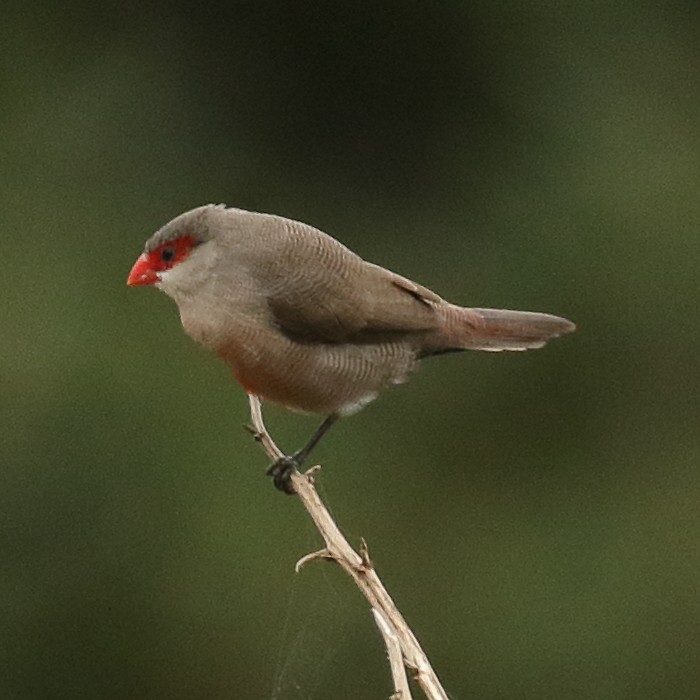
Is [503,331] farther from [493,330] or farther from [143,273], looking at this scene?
[143,273]

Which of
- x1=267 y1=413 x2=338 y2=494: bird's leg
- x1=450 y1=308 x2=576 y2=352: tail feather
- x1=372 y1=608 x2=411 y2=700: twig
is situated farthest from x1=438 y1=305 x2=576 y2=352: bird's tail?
x1=372 y1=608 x2=411 y2=700: twig

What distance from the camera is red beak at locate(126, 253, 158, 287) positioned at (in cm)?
313

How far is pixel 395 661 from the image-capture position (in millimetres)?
2316

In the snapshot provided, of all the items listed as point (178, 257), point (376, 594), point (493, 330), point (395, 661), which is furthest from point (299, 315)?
point (395, 661)

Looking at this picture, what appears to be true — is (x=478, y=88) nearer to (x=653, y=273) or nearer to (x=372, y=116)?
(x=372, y=116)

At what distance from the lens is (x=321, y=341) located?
327 centimetres

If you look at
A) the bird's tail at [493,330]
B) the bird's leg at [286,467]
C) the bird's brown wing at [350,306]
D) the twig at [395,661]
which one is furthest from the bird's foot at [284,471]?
the twig at [395,661]

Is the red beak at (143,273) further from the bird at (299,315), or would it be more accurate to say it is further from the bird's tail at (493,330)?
the bird's tail at (493,330)

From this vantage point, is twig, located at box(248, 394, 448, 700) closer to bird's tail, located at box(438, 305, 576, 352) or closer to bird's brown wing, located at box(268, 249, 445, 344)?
bird's brown wing, located at box(268, 249, 445, 344)

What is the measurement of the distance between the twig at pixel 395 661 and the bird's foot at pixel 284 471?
3.17ft

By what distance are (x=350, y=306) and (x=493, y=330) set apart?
1.01 ft

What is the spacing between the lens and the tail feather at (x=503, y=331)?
331 centimetres

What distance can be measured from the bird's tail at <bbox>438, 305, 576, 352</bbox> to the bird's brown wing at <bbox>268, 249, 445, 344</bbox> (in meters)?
0.05

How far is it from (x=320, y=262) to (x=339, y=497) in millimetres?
2334
